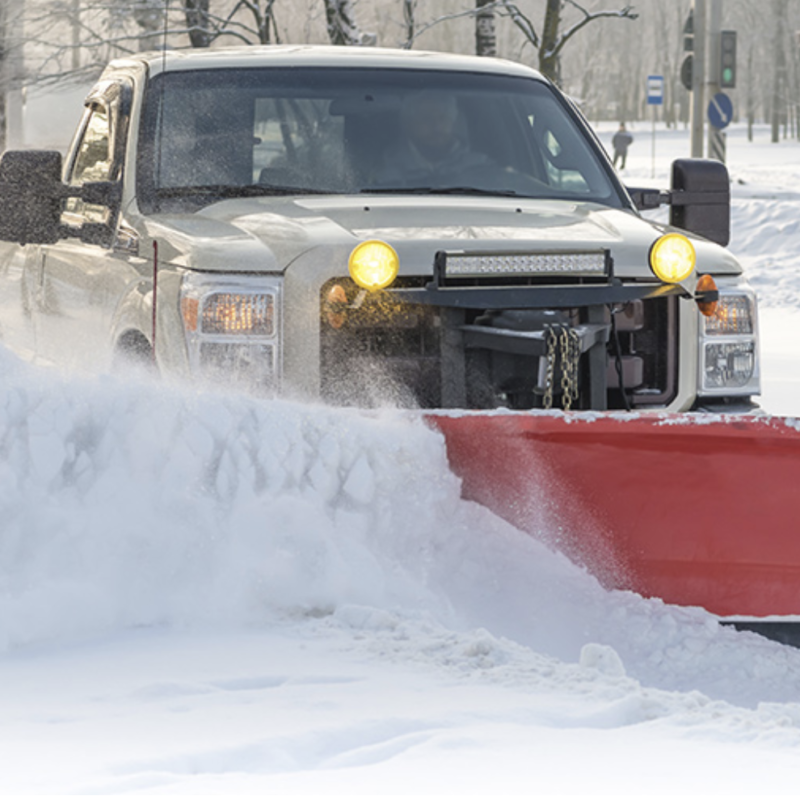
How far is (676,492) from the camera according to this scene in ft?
12.6

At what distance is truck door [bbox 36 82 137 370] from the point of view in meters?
5.02

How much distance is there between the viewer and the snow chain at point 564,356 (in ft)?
13.8

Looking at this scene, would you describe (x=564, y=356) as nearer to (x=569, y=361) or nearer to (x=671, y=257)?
(x=569, y=361)

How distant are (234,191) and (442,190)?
65cm

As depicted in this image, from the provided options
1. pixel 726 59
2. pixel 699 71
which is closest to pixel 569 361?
pixel 699 71

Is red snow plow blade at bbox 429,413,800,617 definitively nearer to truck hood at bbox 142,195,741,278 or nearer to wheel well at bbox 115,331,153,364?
truck hood at bbox 142,195,741,278

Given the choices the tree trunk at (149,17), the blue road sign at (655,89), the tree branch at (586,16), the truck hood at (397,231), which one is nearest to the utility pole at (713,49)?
the tree branch at (586,16)

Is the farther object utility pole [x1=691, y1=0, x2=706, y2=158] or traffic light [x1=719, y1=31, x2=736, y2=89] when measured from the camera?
traffic light [x1=719, y1=31, x2=736, y2=89]

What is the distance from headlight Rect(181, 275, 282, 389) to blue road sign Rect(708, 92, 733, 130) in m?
17.0

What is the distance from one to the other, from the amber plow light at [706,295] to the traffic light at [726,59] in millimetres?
15714

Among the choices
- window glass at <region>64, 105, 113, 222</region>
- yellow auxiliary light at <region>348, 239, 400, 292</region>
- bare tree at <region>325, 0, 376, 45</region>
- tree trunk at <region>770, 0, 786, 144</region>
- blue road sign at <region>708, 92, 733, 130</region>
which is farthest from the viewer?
tree trunk at <region>770, 0, 786, 144</region>

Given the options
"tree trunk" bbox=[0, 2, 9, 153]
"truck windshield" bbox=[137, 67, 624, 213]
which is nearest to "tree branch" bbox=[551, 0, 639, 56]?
"tree trunk" bbox=[0, 2, 9, 153]

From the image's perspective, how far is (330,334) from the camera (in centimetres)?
434

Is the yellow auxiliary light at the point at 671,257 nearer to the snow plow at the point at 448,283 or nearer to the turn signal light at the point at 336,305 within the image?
the snow plow at the point at 448,283
